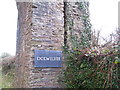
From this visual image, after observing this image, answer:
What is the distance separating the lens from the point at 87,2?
18.0 ft

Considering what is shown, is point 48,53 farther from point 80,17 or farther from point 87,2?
point 87,2

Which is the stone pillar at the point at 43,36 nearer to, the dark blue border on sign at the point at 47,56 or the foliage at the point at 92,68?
the dark blue border on sign at the point at 47,56

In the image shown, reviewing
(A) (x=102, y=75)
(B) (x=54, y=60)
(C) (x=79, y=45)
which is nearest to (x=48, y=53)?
(B) (x=54, y=60)

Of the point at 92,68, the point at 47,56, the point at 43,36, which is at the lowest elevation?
the point at 92,68

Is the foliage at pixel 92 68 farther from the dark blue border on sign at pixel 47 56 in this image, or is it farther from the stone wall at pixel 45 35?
the stone wall at pixel 45 35

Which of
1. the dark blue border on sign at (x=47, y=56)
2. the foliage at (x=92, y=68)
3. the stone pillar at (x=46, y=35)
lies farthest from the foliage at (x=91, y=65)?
the stone pillar at (x=46, y=35)

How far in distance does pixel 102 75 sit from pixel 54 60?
4.67 feet

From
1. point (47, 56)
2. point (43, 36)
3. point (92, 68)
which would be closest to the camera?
point (92, 68)

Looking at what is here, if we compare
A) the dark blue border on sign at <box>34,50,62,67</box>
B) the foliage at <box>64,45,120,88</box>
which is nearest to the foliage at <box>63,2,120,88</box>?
the foliage at <box>64,45,120,88</box>

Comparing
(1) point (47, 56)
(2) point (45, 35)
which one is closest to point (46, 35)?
(2) point (45, 35)

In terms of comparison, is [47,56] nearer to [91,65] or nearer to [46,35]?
[46,35]

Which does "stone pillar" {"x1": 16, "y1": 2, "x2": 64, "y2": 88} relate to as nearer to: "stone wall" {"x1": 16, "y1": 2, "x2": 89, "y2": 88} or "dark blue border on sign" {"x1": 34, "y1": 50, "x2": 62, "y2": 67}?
"stone wall" {"x1": 16, "y1": 2, "x2": 89, "y2": 88}

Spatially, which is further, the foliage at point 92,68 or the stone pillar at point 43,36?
the stone pillar at point 43,36

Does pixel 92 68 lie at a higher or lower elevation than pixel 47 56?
Answer: lower
